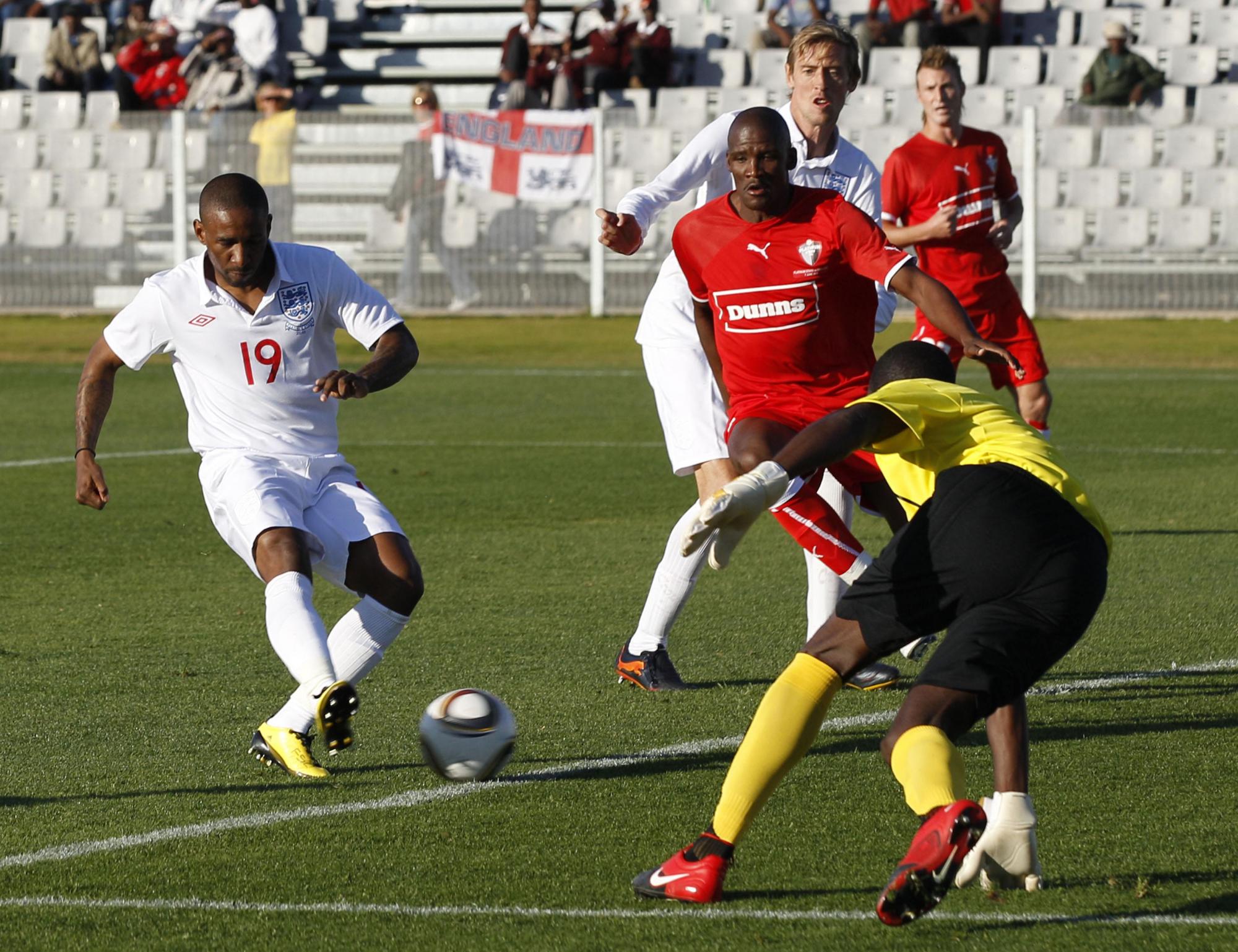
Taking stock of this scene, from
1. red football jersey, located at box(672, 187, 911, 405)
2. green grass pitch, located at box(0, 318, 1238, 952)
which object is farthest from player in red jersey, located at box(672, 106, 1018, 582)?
green grass pitch, located at box(0, 318, 1238, 952)

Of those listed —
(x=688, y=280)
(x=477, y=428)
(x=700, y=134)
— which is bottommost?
(x=477, y=428)

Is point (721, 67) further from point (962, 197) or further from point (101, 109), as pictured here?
point (962, 197)

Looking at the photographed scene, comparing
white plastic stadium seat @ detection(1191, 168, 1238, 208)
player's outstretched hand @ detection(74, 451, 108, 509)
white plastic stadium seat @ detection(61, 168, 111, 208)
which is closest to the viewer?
player's outstretched hand @ detection(74, 451, 108, 509)

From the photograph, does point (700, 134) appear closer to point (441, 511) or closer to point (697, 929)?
point (697, 929)

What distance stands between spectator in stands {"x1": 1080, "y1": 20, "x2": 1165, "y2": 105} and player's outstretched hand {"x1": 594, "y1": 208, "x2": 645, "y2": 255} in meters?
17.2

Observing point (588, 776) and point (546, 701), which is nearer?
point (588, 776)

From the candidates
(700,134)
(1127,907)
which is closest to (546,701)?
(700,134)

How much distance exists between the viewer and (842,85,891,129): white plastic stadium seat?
23.7m

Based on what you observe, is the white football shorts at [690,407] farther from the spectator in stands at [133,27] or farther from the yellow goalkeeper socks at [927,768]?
the spectator in stands at [133,27]

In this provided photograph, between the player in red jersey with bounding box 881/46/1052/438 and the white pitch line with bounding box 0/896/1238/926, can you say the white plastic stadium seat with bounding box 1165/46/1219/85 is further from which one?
the white pitch line with bounding box 0/896/1238/926

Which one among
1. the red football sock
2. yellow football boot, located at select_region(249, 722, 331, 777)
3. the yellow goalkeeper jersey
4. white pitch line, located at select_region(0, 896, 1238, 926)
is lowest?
yellow football boot, located at select_region(249, 722, 331, 777)

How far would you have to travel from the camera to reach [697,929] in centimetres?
409

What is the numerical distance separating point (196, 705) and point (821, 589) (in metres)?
2.14

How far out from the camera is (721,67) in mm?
25234
